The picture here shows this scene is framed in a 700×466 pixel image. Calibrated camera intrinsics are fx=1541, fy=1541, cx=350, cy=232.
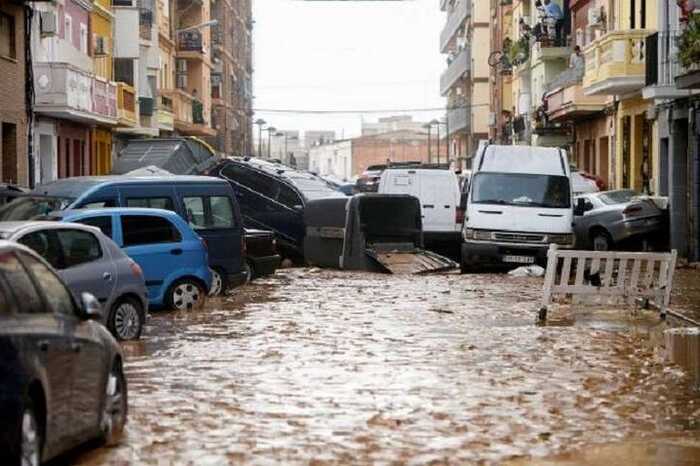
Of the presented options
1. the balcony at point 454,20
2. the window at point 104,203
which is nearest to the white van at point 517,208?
the window at point 104,203

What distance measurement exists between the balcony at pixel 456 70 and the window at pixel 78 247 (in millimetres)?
78084

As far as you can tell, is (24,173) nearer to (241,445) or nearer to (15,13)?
(15,13)

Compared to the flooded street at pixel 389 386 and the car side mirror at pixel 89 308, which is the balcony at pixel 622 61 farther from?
the car side mirror at pixel 89 308

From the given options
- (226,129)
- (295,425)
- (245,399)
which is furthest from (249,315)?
(226,129)

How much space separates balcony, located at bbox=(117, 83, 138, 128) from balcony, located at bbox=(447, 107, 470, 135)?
44915 millimetres

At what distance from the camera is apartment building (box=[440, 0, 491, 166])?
298ft

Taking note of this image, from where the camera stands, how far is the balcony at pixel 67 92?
38.7 meters

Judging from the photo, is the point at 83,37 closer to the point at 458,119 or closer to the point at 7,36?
the point at 7,36

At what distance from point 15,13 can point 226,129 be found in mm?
52074

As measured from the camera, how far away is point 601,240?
35.2 m

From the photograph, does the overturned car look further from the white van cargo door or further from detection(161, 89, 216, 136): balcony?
detection(161, 89, 216, 136): balcony

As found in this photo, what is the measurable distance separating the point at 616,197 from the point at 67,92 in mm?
14057

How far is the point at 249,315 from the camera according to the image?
20891 millimetres

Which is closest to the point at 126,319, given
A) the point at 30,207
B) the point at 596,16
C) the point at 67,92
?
the point at 30,207
